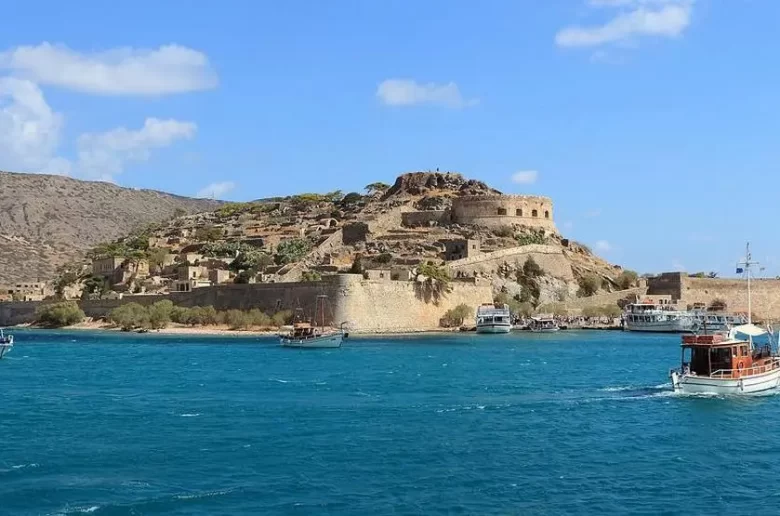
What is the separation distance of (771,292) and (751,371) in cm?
4839

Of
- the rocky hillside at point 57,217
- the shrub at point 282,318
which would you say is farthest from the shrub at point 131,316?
the rocky hillside at point 57,217

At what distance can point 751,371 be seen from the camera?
29.2 meters

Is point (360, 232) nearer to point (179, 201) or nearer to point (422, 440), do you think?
point (422, 440)

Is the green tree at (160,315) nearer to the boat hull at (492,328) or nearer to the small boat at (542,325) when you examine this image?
the boat hull at (492,328)

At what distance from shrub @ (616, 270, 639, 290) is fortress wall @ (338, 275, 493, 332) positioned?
52.1ft

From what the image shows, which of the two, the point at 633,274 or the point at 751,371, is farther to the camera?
the point at 633,274

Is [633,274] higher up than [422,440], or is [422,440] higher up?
[633,274]

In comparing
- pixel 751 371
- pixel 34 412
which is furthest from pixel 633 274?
pixel 34 412

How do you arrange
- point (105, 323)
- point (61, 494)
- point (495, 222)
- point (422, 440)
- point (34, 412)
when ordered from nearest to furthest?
point (61, 494)
point (422, 440)
point (34, 412)
point (105, 323)
point (495, 222)

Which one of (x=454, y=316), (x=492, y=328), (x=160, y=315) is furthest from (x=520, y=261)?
(x=160, y=315)

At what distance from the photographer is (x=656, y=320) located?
224ft

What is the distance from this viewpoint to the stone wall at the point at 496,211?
78.1m

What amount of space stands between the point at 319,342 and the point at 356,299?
8.37m

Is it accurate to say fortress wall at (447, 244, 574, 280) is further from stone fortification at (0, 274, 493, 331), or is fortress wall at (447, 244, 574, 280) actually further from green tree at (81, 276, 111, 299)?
green tree at (81, 276, 111, 299)
